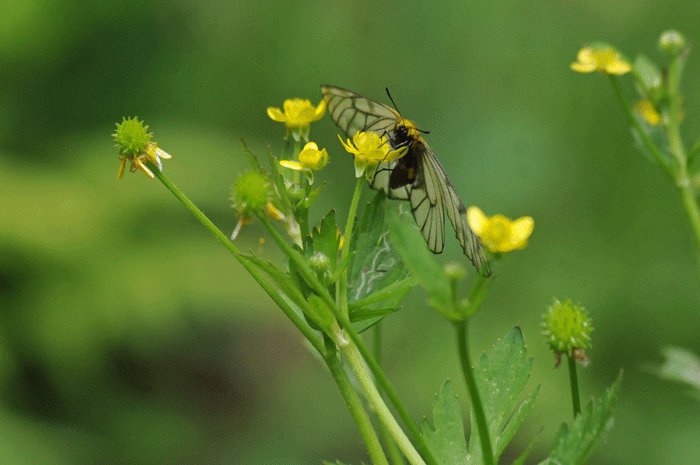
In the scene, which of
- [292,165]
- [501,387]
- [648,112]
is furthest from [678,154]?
[292,165]

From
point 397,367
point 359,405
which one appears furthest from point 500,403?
point 397,367

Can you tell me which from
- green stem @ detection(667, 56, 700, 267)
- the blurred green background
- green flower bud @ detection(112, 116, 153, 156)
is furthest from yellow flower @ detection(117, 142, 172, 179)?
the blurred green background

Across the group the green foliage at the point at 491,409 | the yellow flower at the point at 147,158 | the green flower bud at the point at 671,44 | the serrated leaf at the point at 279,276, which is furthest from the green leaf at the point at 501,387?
the green flower bud at the point at 671,44

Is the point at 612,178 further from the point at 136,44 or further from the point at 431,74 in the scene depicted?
the point at 136,44

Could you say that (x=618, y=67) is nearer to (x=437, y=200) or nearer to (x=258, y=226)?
(x=437, y=200)

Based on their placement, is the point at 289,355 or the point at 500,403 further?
the point at 289,355
